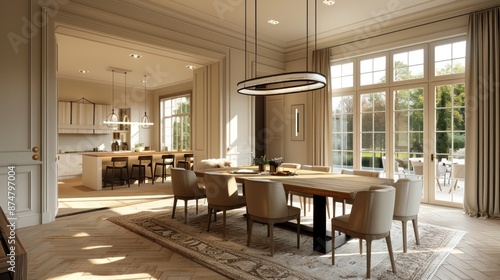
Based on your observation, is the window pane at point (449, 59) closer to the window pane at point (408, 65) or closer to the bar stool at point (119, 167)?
the window pane at point (408, 65)

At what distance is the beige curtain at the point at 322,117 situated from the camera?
6.75 metres

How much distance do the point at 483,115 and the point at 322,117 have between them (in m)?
2.88

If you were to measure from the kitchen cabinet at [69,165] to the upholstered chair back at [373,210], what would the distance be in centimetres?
917

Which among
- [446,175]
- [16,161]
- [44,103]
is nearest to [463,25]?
[446,175]

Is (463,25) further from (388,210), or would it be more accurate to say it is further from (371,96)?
(388,210)

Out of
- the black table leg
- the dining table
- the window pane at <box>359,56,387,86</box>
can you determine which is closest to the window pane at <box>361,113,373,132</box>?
the window pane at <box>359,56,387,86</box>

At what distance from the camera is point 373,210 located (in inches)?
105

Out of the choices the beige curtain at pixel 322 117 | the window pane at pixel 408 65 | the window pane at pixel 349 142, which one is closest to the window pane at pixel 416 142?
the window pane at pixel 408 65

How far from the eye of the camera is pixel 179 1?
4980 mm

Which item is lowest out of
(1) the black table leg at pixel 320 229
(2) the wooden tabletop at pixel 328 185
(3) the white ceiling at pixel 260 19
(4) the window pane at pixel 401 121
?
(1) the black table leg at pixel 320 229

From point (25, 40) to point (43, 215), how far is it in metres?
2.38

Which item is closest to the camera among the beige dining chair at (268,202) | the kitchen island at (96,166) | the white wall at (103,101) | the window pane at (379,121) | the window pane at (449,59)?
the beige dining chair at (268,202)

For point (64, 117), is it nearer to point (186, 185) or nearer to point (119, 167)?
point (119, 167)

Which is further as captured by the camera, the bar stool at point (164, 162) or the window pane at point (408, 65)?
the bar stool at point (164, 162)
